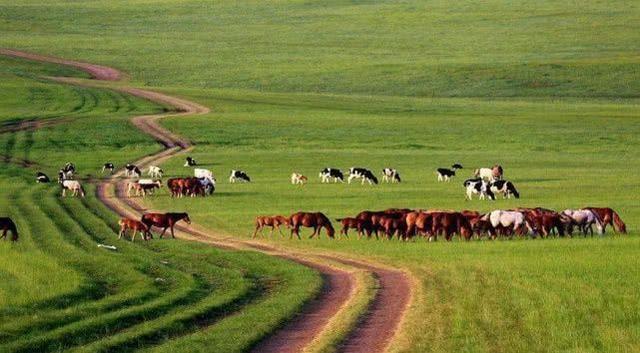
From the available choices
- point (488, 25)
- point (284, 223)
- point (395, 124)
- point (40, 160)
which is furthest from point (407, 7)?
point (284, 223)

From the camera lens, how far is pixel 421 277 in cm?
2481

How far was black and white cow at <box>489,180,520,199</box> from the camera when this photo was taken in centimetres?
4444

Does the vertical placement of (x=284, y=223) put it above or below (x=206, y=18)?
below

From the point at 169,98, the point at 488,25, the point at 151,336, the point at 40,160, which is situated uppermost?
the point at 488,25

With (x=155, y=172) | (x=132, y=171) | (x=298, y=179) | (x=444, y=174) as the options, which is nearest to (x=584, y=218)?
(x=444, y=174)

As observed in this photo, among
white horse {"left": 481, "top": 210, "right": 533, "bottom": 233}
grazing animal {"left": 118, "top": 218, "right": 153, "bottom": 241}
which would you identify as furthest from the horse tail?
grazing animal {"left": 118, "top": 218, "right": 153, "bottom": 241}

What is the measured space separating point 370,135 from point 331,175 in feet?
66.5

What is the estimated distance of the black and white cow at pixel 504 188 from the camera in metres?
44.4

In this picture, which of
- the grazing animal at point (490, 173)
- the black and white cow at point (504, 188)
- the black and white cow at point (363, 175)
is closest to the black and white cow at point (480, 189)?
the black and white cow at point (504, 188)

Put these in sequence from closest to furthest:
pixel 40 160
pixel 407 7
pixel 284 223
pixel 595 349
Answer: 1. pixel 595 349
2. pixel 284 223
3. pixel 40 160
4. pixel 407 7

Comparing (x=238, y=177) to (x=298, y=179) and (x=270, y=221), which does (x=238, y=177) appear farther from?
(x=270, y=221)

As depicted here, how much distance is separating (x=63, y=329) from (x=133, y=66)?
99328mm

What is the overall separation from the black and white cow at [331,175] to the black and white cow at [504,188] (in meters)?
9.80

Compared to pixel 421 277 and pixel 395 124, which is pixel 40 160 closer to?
pixel 395 124
